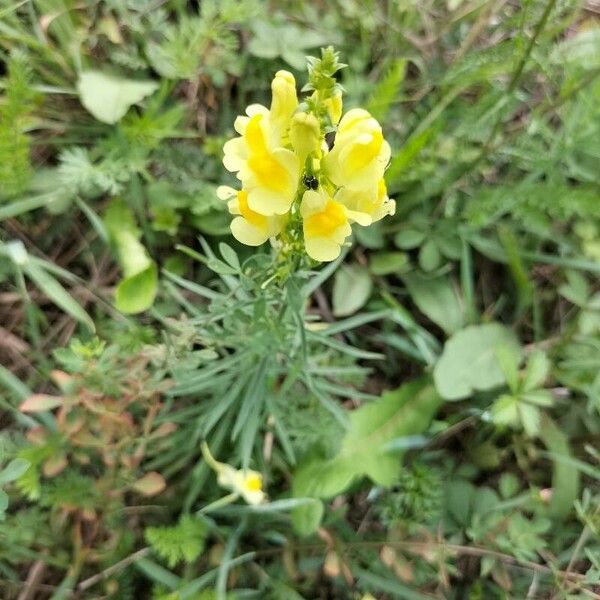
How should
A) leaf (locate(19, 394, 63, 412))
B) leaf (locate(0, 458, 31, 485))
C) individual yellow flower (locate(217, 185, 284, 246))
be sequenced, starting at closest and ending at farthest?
1. individual yellow flower (locate(217, 185, 284, 246))
2. leaf (locate(0, 458, 31, 485))
3. leaf (locate(19, 394, 63, 412))

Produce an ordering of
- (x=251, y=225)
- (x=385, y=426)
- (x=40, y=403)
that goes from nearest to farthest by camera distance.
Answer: (x=251, y=225), (x=40, y=403), (x=385, y=426)

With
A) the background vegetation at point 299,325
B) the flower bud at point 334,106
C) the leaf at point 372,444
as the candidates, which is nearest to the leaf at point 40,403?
the background vegetation at point 299,325

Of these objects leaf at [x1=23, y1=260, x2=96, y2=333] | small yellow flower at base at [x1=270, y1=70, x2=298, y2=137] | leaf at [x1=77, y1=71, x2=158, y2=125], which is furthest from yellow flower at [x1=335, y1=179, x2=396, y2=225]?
leaf at [x1=77, y1=71, x2=158, y2=125]

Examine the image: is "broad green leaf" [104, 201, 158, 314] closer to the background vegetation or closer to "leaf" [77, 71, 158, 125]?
the background vegetation

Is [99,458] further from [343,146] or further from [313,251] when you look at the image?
[343,146]

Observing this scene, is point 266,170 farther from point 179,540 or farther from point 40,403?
point 179,540

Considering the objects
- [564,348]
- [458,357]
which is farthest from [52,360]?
[564,348]

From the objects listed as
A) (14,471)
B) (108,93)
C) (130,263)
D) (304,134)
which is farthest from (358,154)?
(108,93)
